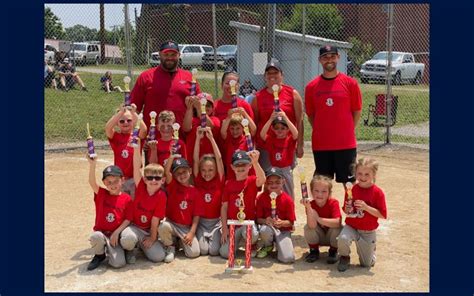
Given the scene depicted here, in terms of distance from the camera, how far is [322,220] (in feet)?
16.7

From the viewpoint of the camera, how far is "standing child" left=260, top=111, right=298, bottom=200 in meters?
5.57

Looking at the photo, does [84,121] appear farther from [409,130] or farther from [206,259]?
[206,259]

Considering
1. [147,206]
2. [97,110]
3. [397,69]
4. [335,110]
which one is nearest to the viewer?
[147,206]

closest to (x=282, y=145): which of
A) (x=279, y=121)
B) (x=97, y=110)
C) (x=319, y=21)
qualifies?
(x=279, y=121)

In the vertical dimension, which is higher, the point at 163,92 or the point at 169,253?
the point at 163,92

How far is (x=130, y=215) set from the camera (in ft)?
16.9

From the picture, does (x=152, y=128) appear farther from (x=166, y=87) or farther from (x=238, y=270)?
(x=238, y=270)

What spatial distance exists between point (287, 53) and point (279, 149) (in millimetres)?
11049

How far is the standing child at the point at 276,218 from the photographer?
205 inches

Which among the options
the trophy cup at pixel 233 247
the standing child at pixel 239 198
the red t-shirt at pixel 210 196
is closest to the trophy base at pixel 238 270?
the trophy cup at pixel 233 247

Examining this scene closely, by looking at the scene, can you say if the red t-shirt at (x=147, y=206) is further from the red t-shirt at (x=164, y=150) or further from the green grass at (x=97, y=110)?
the green grass at (x=97, y=110)

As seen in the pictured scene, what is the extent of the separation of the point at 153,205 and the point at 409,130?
1023 centimetres

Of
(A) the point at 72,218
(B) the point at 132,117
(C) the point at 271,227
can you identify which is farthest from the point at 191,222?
(A) the point at 72,218

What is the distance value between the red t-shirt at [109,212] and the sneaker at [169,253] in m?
0.47
